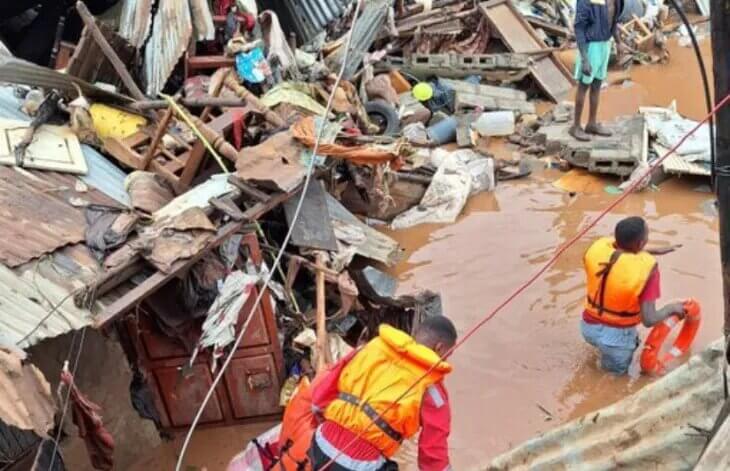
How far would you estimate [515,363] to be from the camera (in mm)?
7172

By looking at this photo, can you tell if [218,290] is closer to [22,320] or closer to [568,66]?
[22,320]

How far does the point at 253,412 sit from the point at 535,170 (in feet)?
18.6

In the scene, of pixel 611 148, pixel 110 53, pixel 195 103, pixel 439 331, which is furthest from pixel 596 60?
pixel 439 331

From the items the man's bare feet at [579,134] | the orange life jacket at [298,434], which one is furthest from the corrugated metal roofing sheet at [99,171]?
the man's bare feet at [579,134]

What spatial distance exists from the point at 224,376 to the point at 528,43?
30.8ft

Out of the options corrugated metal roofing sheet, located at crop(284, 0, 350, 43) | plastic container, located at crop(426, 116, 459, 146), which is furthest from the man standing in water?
corrugated metal roofing sheet, located at crop(284, 0, 350, 43)

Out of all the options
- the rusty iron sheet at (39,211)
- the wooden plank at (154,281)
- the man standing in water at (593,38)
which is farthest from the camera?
the man standing in water at (593,38)

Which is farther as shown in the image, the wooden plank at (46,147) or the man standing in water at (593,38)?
the man standing in water at (593,38)

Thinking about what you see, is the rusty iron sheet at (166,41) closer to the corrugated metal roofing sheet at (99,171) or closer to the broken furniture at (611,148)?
the corrugated metal roofing sheet at (99,171)

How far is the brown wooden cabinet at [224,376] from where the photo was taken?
Result: 244 inches

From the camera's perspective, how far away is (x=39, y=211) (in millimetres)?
5695

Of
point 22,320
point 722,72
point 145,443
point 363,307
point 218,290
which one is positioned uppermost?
point 722,72

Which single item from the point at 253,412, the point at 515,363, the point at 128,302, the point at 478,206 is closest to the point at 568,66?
the point at 478,206

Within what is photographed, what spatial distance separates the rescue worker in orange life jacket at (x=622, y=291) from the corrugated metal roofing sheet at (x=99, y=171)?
3733 mm
